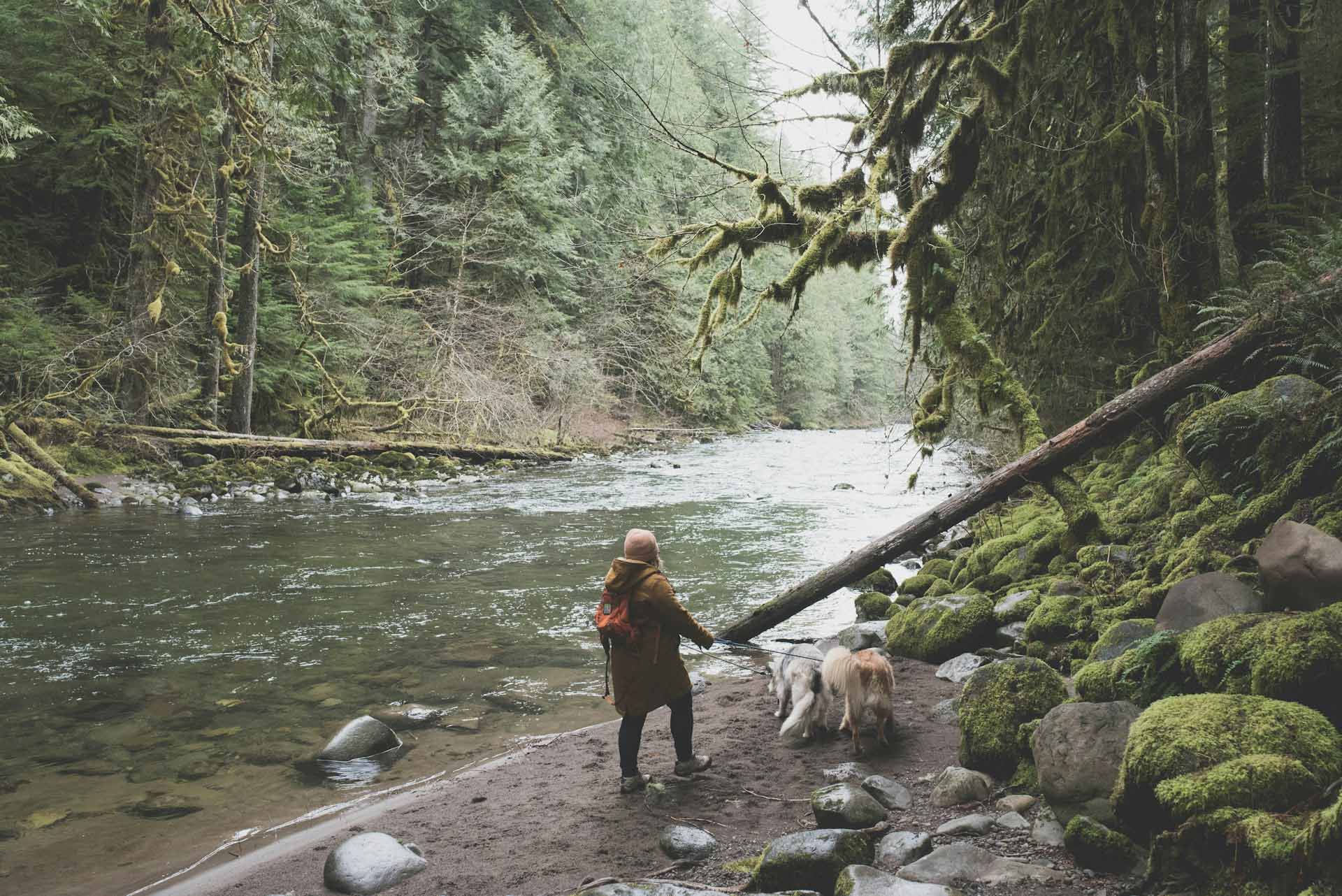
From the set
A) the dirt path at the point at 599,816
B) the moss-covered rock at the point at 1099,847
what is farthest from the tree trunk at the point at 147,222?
the moss-covered rock at the point at 1099,847

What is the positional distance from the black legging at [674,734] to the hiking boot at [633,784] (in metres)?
0.02

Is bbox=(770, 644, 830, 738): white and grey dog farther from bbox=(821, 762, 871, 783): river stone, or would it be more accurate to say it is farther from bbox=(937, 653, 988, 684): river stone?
bbox=(937, 653, 988, 684): river stone

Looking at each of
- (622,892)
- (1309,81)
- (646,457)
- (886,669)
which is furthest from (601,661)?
(646,457)

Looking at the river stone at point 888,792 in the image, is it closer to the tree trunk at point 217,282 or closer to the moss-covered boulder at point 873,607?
the moss-covered boulder at point 873,607

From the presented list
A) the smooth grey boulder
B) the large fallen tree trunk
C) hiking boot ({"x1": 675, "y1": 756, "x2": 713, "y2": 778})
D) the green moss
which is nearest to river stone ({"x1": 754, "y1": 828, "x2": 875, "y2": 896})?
the green moss

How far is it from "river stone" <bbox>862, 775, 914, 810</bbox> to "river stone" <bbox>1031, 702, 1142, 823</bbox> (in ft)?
2.44

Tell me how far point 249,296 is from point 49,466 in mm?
6093

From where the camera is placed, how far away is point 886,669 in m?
4.90

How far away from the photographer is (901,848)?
11.5ft

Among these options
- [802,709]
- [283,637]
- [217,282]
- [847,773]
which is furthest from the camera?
[217,282]

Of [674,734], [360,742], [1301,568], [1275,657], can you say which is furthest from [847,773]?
[360,742]

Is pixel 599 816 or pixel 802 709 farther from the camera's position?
pixel 802 709

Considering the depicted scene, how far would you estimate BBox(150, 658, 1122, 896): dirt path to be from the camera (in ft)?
12.4

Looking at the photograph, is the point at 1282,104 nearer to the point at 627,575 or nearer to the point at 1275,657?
the point at 1275,657
